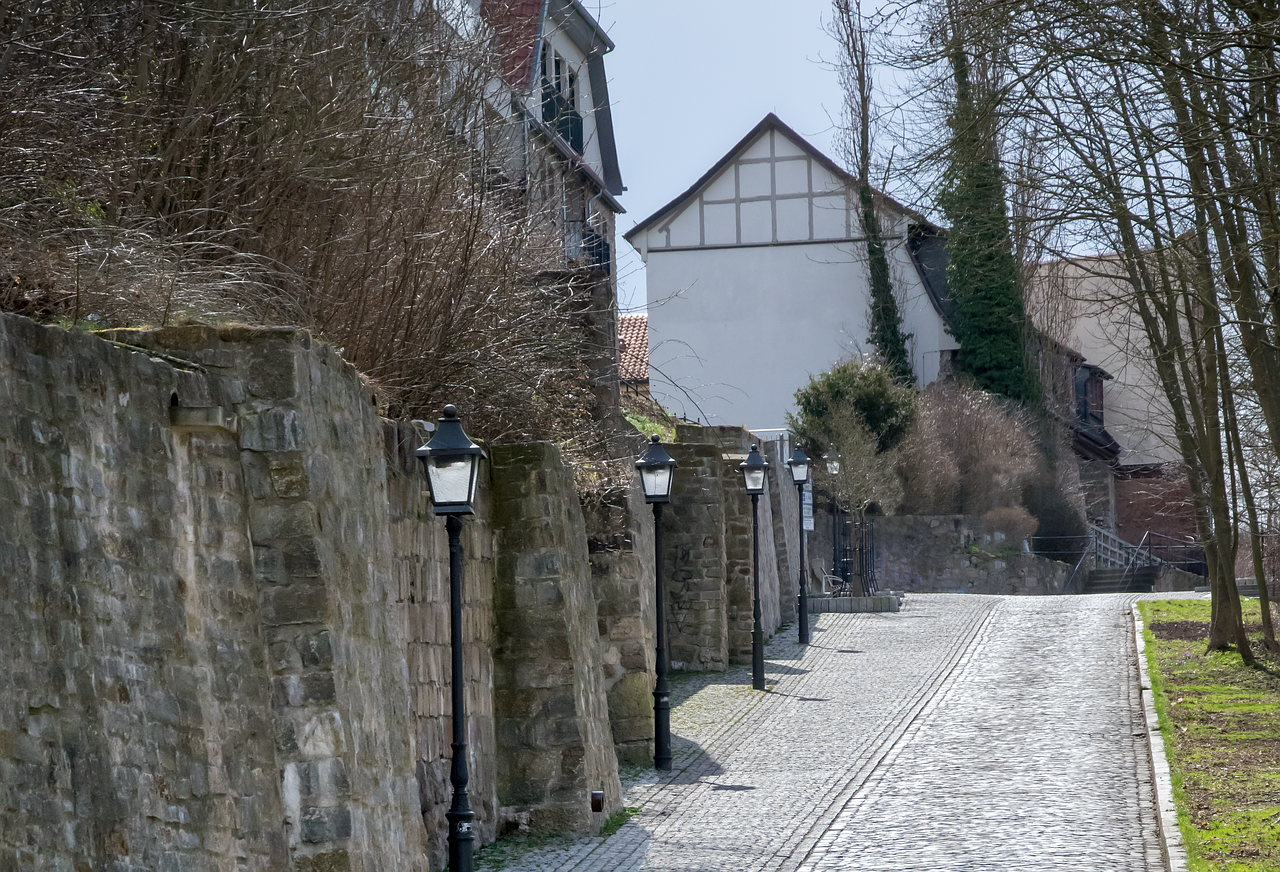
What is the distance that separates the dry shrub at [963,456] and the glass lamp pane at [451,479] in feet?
91.1

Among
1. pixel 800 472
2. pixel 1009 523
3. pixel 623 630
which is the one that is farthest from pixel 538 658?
pixel 1009 523

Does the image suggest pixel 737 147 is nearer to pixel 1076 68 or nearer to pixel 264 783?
pixel 1076 68

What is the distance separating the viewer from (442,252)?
11.0 m

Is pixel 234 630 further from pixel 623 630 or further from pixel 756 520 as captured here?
pixel 756 520

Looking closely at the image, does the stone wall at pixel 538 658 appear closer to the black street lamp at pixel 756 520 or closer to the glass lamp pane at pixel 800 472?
the black street lamp at pixel 756 520

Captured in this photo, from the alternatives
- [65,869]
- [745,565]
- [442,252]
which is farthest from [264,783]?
[745,565]

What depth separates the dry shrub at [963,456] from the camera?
3556 cm

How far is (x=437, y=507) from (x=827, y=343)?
108 feet

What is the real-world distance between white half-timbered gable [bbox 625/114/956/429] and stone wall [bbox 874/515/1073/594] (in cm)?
552

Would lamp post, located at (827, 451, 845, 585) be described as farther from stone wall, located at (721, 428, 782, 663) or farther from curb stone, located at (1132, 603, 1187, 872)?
curb stone, located at (1132, 603, 1187, 872)

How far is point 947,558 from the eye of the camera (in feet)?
115

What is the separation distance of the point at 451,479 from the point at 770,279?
105 feet

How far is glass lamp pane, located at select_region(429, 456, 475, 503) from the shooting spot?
26.1ft

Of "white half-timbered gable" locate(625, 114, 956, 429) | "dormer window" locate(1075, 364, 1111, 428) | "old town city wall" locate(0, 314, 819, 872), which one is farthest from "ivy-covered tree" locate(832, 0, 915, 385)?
"old town city wall" locate(0, 314, 819, 872)
